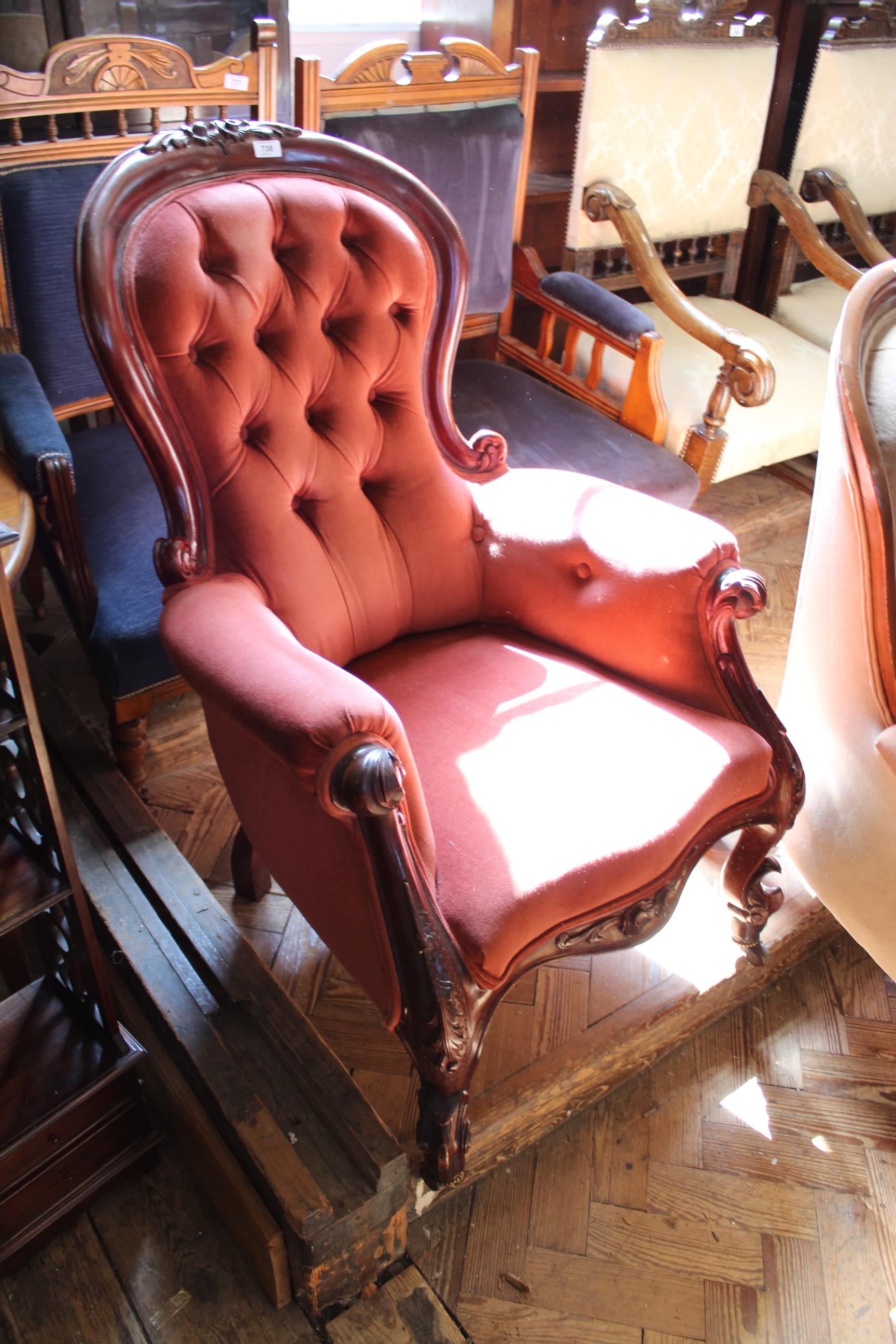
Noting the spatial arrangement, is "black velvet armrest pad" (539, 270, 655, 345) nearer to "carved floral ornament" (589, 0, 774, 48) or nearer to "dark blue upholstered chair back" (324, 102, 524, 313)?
"dark blue upholstered chair back" (324, 102, 524, 313)

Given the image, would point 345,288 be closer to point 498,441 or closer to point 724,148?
point 498,441

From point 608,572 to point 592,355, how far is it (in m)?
0.95

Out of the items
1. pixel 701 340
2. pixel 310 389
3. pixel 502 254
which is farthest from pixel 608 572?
pixel 502 254

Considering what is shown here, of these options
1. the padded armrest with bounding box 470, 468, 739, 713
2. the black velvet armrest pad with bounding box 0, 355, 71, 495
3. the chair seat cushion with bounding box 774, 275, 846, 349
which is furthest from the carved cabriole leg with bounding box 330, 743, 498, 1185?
the chair seat cushion with bounding box 774, 275, 846, 349

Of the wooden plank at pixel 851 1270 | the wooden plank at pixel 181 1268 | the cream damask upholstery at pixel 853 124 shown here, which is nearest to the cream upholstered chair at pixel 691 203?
the cream damask upholstery at pixel 853 124

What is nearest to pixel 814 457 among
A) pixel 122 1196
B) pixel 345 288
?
pixel 345 288

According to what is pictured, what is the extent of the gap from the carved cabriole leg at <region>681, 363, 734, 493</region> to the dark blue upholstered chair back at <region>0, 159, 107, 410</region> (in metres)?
1.10

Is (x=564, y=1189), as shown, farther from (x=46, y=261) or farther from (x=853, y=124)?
(x=853, y=124)

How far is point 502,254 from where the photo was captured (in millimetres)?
2061

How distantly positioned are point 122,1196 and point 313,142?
1.26 metres

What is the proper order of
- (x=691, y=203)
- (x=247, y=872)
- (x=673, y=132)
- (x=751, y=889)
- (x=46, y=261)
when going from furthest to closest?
1. (x=691, y=203)
2. (x=673, y=132)
3. (x=46, y=261)
4. (x=247, y=872)
5. (x=751, y=889)

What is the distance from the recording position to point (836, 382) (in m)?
1.20

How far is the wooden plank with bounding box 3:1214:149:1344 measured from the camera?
102 centimetres

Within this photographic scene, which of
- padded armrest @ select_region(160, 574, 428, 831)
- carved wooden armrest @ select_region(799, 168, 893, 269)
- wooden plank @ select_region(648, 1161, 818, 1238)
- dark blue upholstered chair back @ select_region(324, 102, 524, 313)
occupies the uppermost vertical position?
dark blue upholstered chair back @ select_region(324, 102, 524, 313)
